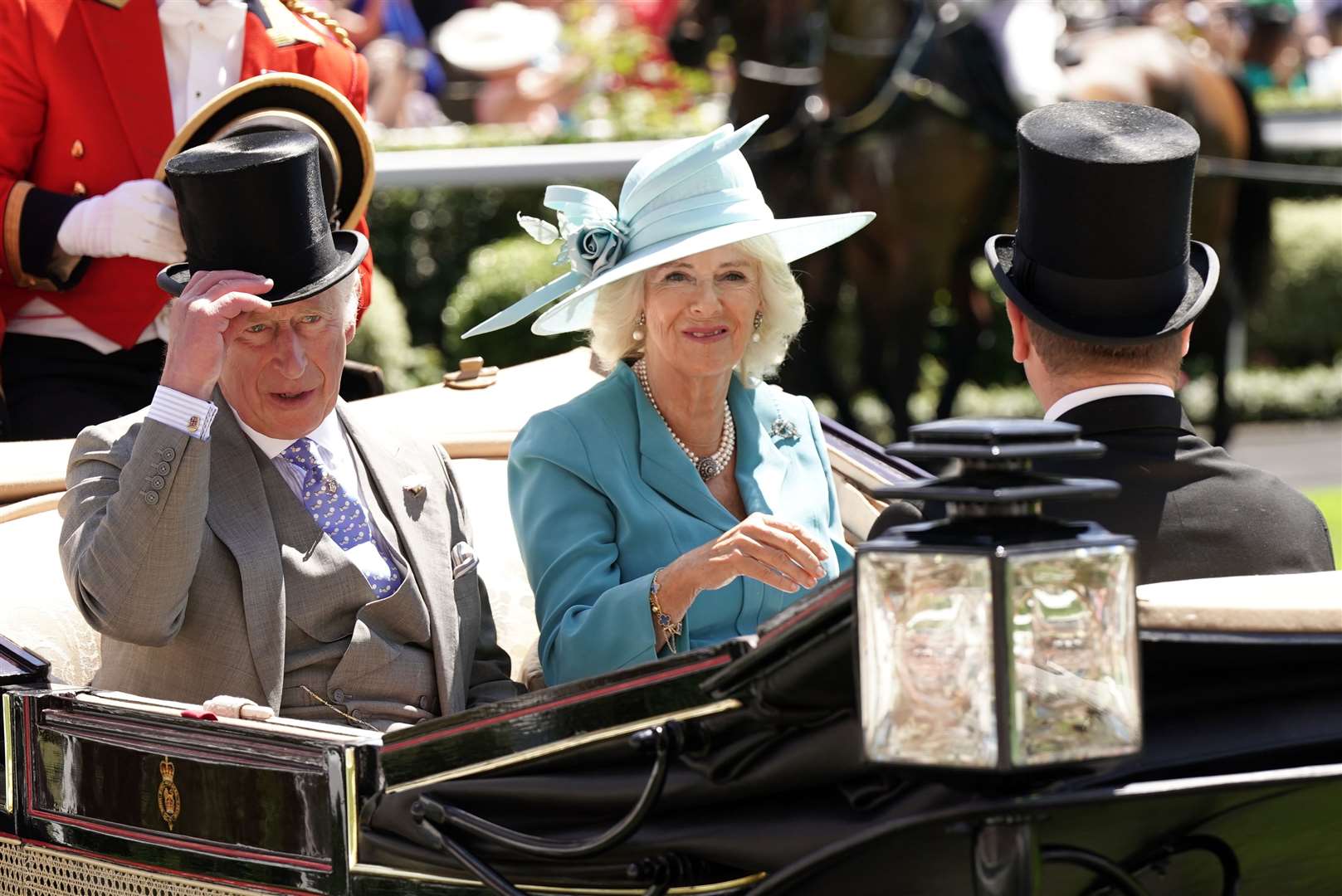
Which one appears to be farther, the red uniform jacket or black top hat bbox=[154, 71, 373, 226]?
the red uniform jacket

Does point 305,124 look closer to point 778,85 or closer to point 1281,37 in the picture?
point 778,85

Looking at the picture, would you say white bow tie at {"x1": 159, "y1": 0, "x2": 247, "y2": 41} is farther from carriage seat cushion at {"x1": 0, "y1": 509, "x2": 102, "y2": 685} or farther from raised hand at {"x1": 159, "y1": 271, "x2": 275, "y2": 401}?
raised hand at {"x1": 159, "y1": 271, "x2": 275, "y2": 401}

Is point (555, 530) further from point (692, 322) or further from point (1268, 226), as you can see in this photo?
point (1268, 226)

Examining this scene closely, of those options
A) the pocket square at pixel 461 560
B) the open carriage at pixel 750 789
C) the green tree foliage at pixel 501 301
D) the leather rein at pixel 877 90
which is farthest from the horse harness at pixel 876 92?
the open carriage at pixel 750 789

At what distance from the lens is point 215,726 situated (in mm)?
2068

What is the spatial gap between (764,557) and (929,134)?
7.02 meters

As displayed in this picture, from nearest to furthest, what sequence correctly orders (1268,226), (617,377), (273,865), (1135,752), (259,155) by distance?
(1135,752) → (273,865) → (259,155) → (617,377) → (1268,226)

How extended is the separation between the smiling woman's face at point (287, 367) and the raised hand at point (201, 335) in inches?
4.0

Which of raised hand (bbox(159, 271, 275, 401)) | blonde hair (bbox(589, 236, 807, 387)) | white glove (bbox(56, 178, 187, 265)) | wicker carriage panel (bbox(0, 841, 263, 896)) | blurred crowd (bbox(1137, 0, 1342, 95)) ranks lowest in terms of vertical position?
blurred crowd (bbox(1137, 0, 1342, 95))

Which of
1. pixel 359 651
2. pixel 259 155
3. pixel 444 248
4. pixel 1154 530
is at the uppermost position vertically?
pixel 259 155

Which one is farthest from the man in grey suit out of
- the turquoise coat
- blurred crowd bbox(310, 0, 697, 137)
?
blurred crowd bbox(310, 0, 697, 137)

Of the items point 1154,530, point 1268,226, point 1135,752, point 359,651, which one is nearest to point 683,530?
point 359,651

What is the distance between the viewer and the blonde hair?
2.81 meters

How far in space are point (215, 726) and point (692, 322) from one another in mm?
990
